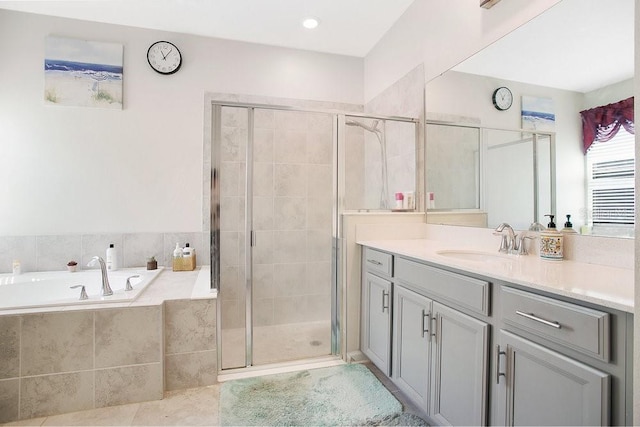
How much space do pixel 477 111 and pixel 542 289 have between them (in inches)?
51.0

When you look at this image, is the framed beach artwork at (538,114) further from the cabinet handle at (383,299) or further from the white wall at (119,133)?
the white wall at (119,133)

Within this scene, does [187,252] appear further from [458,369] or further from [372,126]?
[458,369]

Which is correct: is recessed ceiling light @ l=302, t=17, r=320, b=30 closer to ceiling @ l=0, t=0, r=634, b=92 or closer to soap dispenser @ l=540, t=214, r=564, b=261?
ceiling @ l=0, t=0, r=634, b=92

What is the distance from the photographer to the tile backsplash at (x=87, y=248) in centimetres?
255

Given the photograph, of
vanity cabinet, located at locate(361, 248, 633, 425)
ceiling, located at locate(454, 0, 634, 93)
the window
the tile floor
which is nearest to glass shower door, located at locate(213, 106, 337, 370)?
the tile floor

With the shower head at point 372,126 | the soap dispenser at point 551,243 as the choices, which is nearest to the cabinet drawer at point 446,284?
the soap dispenser at point 551,243

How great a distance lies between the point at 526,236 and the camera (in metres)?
1.58

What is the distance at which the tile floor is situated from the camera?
5.33 feet

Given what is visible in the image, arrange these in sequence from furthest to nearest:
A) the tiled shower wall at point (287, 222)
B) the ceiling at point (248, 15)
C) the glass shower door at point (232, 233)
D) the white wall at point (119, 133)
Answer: the white wall at point (119, 133), the ceiling at point (248, 15), the tiled shower wall at point (287, 222), the glass shower door at point (232, 233)

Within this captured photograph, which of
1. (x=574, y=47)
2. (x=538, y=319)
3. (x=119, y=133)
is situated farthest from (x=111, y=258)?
(x=574, y=47)

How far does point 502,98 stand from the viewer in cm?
177

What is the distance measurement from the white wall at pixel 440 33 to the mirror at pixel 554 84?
7 cm

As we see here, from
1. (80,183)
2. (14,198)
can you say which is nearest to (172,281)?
(80,183)

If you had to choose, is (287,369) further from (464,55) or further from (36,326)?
(464,55)
